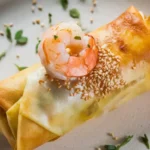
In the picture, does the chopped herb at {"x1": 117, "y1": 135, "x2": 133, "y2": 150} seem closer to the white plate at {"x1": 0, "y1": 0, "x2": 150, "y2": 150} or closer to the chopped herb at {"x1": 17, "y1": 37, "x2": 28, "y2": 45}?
the white plate at {"x1": 0, "y1": 0, "x2": 150, "y2": 150}

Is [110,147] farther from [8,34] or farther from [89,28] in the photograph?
[8,34]

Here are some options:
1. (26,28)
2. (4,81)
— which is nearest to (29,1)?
(26,28)

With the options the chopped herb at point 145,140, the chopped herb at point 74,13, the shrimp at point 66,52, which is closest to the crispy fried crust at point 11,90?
the shrimp at point 66,52

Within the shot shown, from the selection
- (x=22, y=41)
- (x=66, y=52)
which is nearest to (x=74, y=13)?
(x=22, y=41)

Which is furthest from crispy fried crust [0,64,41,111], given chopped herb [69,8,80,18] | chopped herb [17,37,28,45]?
chopped herb [69,8,80,18]

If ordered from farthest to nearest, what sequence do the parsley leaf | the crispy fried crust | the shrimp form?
1. the parsley leaf
2. the crispy fried crust
3. the shrimp

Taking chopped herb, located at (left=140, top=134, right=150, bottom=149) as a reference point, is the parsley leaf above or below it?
below

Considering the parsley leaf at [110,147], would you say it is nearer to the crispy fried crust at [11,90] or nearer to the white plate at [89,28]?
the white plate at [89,28]
